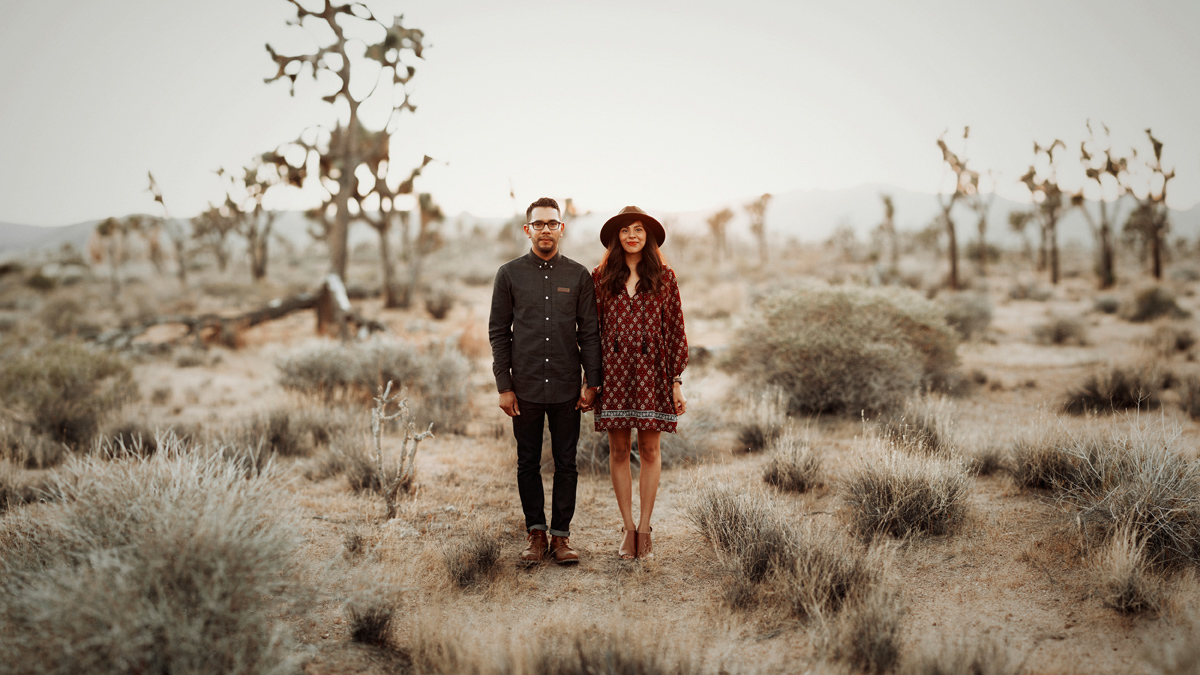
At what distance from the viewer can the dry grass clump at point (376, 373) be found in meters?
8.52

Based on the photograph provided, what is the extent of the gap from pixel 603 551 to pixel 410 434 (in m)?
1.58

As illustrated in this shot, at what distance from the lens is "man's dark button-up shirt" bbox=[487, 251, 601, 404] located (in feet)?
12.9

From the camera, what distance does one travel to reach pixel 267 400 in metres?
8.56

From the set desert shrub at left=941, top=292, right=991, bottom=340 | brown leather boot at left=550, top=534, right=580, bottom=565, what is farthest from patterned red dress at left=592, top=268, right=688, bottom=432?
desert shrub at left=941, top=292, right=991, bottom=340

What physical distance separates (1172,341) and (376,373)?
13656 millimetres

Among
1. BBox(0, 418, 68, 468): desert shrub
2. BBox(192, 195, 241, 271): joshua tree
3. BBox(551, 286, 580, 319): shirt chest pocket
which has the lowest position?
BBox(0, 418, 68, 468): desert shrub

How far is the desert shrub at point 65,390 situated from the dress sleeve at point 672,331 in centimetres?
652

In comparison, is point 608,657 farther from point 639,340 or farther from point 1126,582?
point 1126,582

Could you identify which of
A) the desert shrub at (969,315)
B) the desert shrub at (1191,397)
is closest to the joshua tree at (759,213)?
the desert shrub at (969,315)

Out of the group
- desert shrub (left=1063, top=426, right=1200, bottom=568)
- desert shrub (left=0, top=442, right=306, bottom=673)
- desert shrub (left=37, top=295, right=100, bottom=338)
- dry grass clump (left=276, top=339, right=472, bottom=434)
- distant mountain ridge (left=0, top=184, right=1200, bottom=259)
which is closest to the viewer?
desert shrub (left=0, top=442, right=306, bottom=673)

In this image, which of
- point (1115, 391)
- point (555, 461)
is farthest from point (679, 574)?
point (1115, 391)

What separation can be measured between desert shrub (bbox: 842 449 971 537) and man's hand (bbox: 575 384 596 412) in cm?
194

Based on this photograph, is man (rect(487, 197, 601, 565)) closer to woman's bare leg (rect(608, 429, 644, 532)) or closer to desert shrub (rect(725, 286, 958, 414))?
woman's bare leg (rect(608, 429, 644, 532))

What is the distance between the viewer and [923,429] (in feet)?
18.7
